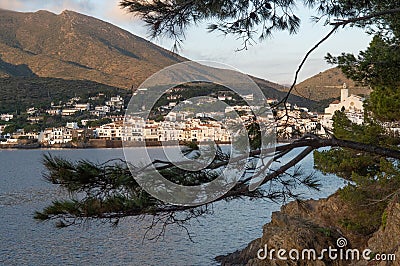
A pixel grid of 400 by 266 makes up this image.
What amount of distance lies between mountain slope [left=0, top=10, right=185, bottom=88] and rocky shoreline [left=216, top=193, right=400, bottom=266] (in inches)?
2188

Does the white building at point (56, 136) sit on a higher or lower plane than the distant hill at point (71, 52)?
lower

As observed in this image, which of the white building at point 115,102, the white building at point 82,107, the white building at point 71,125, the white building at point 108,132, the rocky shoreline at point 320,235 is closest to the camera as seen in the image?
the rocky shoreline at point 320,235

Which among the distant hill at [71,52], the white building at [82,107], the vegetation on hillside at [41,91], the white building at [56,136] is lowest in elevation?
the white building at [56,136]

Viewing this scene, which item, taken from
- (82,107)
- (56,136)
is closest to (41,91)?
(82,107)

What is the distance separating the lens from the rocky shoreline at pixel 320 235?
5.58m

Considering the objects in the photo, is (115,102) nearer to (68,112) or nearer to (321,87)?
(68,112)

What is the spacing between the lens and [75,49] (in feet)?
330

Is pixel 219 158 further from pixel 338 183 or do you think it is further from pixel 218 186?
pixel 338 183

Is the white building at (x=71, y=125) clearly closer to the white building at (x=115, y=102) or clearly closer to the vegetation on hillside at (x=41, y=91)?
the vegetation on hillside at (x=41, y=91)

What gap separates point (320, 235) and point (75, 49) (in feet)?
318

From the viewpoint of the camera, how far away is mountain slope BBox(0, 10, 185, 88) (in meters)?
81.5

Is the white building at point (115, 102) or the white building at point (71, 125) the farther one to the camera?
the white building at point (71, 125)

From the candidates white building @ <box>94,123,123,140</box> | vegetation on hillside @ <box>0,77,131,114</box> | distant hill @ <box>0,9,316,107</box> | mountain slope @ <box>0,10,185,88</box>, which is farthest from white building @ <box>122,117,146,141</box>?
mountain slope @ <box>0,10,185,88</box>

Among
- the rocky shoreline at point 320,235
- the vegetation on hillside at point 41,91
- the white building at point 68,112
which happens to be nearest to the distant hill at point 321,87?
the rocky shoreline at point 320,235
